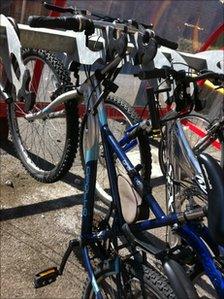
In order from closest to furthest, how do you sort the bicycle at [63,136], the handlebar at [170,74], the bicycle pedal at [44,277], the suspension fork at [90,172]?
the handlebar at [170,74] → the suspension fork at [90,172] → the bicycle pedal at [44,277] → the bicycle at [63,136]

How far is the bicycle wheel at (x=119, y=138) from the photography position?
2.88 meters

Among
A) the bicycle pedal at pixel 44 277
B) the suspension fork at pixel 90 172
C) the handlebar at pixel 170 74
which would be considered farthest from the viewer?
the bicycle pedal at pixel 44 277

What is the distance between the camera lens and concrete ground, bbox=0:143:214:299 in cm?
285

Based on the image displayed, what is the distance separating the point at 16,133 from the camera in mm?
3812

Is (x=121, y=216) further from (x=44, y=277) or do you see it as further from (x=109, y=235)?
(x=44, y=277)

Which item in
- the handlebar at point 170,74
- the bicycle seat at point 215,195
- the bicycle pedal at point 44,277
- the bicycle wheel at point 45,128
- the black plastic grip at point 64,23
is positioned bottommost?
the bicycle pedal at point 44,277

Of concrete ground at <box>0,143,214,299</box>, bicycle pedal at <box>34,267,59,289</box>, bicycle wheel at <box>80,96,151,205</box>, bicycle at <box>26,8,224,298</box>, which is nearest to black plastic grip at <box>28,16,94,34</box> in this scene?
bicycle at <box>26,8,224,298</box>

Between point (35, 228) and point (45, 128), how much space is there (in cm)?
84

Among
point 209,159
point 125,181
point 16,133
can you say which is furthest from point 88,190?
point 16,133

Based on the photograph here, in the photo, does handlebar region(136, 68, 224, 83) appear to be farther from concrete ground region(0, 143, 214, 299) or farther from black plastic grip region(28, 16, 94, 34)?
concrete ground region(0, 143, 214, 299)

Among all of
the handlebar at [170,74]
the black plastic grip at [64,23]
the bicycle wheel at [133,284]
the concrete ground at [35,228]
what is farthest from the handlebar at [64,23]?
the concrete ground at [35,228]

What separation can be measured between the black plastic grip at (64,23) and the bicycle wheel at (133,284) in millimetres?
1010

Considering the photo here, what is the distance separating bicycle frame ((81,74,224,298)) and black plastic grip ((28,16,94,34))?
34cm

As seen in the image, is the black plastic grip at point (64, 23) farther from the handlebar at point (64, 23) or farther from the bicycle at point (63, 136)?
the bicycle at point (63, 136)
